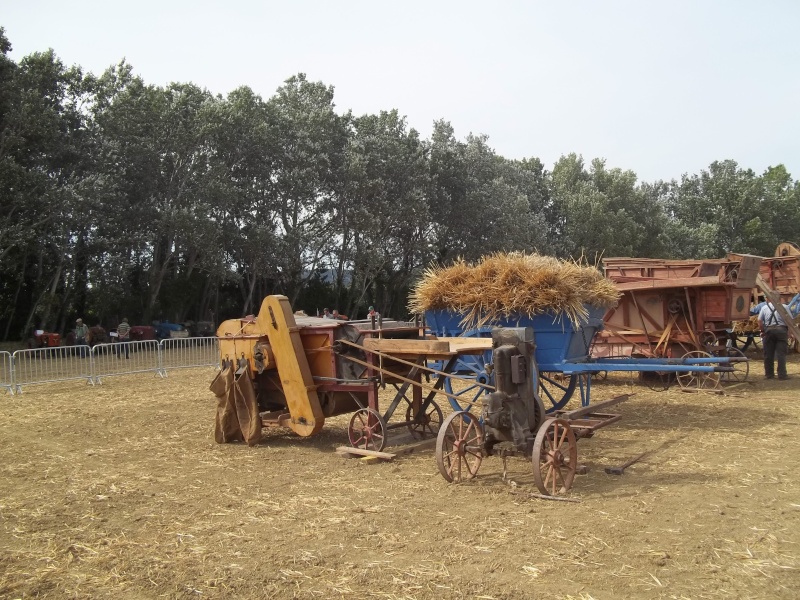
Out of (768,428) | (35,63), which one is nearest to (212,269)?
(35,63)

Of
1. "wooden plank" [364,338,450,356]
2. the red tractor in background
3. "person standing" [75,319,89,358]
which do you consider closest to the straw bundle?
"wooden plank" [364,338,450,356]

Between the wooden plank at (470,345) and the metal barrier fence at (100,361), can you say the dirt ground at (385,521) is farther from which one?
the metal barrier fence at (100,361)

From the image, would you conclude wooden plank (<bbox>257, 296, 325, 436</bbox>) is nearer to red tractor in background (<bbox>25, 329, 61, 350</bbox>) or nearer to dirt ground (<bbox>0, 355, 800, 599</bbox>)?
dirt ground (<bbox>0, 355, 800, 599</bbox>)

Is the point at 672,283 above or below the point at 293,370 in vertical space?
above

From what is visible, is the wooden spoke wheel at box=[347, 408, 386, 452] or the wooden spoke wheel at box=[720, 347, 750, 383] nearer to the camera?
the wooden spoke wheel at box=[347, 408, 386, 452]

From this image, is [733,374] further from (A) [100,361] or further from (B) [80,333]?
(B) [80,333]

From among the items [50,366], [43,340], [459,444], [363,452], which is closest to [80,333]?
[43,340]

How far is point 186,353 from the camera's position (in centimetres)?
1870

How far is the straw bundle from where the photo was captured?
8.97m

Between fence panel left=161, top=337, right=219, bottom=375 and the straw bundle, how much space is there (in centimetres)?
1032

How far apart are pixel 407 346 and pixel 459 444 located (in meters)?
1.49

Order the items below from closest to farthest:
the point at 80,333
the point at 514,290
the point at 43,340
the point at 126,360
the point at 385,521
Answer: the point at 385,521, the point at 514,290, the point at 126,360, the point at 80,333, the point at 43,340

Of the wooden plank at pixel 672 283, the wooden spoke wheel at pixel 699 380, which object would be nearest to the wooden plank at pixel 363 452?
the wooden plank at pixel 672 283

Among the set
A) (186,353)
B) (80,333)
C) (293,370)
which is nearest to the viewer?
(293,370)
